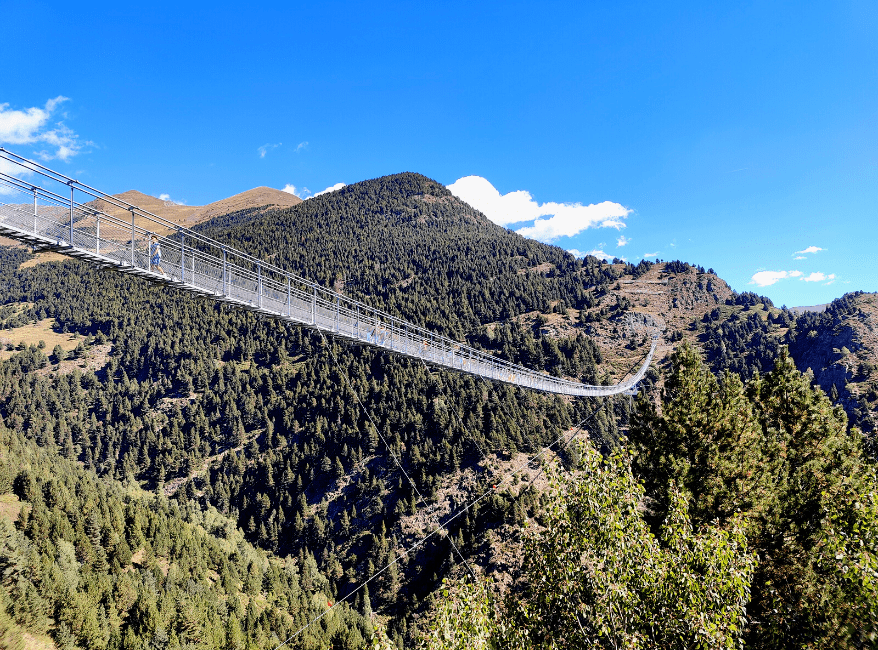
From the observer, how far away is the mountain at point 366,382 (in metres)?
51.3

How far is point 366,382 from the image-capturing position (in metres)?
74.8

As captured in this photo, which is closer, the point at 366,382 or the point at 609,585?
the point at 609,585

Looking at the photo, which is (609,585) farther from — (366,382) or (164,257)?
(366,382)

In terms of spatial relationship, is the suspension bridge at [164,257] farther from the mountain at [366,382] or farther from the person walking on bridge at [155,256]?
the mountain at [366,382]

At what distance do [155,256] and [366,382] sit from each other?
67263 millimetres

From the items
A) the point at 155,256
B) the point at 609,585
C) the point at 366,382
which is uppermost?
the point at 155,256

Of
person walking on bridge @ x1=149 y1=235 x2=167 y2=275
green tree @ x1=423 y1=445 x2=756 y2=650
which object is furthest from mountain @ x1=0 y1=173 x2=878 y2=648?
green tree @ x1=423 y1=445 x2=756 y2=650

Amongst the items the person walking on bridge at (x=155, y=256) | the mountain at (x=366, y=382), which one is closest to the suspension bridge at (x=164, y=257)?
the person walking on bridge at (x=155, y=256)

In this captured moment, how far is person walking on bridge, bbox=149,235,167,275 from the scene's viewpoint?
347 inches

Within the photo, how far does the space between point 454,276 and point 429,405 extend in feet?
167

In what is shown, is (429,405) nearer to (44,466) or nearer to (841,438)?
(44,466)

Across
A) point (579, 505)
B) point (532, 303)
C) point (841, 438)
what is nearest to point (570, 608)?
point (579, 505)

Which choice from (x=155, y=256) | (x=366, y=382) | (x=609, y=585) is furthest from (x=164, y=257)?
(x=366, y=382)

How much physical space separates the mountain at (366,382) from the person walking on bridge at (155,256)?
2154 cm
